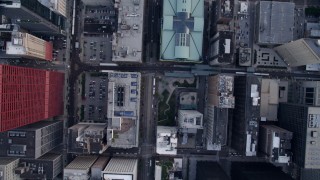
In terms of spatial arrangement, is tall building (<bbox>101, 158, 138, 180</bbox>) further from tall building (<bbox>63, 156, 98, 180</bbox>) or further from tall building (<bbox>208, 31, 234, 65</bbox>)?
tall building (<bbox>208, 31, 234, 65</bbox>)

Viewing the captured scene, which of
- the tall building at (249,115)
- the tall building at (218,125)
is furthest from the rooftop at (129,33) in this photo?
the tall building at (249,115)

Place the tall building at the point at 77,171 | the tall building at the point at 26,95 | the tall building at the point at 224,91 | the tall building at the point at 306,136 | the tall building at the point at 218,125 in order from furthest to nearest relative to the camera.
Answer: the tall building at the point at 218,125
the tall building at the point at 77,171
the tall building at the point at 224,91
the tall building at the point at 306,136
the tall building at the point at 26,95

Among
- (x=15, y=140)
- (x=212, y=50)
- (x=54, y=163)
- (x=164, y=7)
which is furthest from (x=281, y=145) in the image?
(x=15, y=140)

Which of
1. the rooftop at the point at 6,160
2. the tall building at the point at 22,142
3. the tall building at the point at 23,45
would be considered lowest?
the rooftop at the point at 6,160

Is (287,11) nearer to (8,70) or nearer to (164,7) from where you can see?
(164,7)

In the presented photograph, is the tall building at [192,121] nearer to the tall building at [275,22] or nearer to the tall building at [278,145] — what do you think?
the tall building at [278,145]

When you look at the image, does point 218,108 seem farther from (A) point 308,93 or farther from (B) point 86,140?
(B) point 86,140
